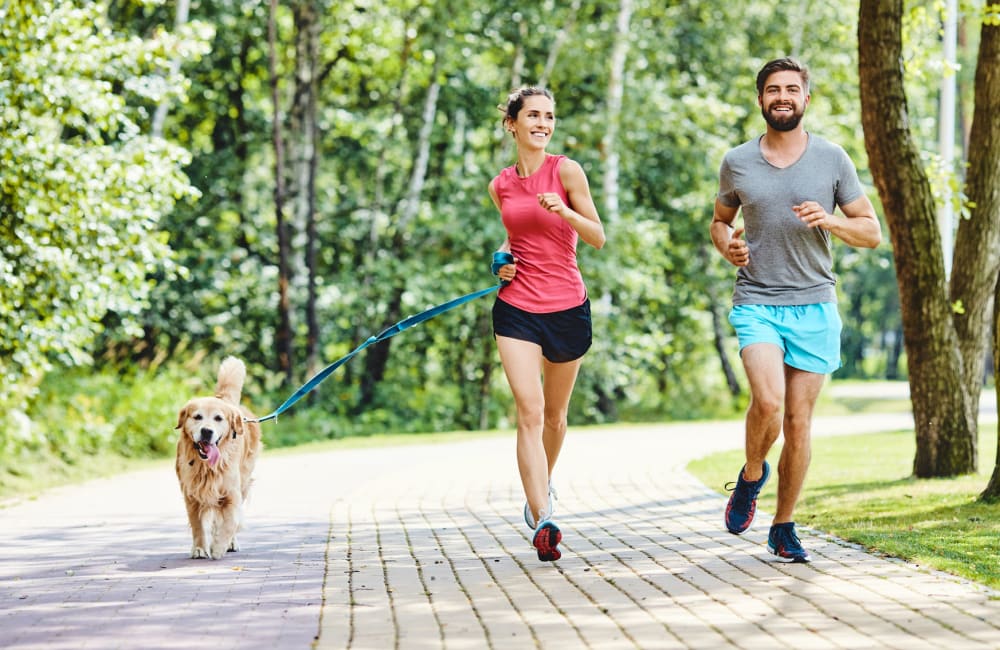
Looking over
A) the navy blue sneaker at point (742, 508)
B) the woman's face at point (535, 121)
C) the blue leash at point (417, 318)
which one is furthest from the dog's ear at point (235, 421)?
the navy blue sneaker at point (742, 508)

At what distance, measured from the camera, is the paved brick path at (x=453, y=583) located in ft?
17.5

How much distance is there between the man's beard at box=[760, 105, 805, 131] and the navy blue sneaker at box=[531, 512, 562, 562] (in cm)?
234

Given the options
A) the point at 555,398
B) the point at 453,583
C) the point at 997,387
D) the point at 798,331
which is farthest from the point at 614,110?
the point at 453,583

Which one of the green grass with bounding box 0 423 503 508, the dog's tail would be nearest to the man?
the dog's tail

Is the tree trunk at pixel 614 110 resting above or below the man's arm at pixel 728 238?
above

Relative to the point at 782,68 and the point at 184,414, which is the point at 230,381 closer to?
the point at 184,414

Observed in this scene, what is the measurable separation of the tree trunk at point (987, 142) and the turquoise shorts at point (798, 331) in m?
4.59

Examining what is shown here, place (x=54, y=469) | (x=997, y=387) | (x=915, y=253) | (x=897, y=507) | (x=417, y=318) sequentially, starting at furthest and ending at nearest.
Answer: (x=54, y=469) → (x=915, y=253) → (x=897, y=507) → (x=997, y=387) → (x=417, y=318)

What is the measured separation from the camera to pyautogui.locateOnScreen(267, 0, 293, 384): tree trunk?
23141 mm

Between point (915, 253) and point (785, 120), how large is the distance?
5.17 meters

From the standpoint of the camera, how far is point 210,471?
789 centimetres

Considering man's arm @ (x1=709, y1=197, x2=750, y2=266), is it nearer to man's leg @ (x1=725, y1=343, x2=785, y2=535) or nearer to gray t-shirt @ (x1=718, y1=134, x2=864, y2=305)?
gray t-shirt @ (x1=718, y1=134, x2=864, y2=305)

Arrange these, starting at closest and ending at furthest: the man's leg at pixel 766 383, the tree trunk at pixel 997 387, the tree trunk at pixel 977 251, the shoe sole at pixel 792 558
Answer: the man's leg at pixel 766 383 < the shoe sole at pixel 792 558 < the tree trunk at pixel 997 387 < the tree trunk at pixel 977 251

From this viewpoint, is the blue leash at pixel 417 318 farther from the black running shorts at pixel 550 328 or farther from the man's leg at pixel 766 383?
the man's leg at pixel 766 383
